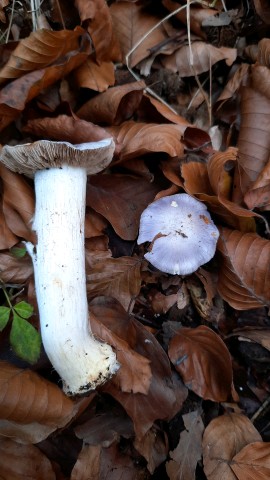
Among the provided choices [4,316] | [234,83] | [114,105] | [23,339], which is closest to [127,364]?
[23,339]

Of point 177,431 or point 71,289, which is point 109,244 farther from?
point 177,431

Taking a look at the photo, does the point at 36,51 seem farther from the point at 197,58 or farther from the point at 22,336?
the point at 22,336

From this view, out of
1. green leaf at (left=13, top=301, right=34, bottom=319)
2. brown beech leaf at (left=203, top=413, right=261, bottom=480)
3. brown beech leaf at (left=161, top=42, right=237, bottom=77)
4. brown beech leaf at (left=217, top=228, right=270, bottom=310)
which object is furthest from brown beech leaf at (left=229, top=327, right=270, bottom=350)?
brown beech leaf at (left=161, top=42, right=237, bottom=77)

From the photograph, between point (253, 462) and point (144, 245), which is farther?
point (144, 245)

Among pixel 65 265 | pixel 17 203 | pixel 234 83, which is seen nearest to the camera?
pixel 65 265

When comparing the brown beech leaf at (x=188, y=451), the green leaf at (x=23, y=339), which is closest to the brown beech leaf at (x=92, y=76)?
the green leaf at (x=23, y=339)

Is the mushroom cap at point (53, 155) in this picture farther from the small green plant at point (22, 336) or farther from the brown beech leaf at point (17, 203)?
the small green plant at point (22, 336)

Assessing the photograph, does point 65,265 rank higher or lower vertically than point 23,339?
higher

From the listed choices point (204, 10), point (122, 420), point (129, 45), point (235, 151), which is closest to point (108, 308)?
point (122, 420)
